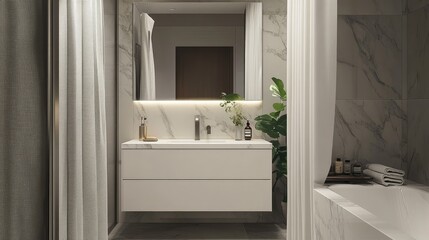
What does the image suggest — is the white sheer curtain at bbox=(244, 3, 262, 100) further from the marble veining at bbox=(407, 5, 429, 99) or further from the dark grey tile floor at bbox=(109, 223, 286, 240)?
the marble veining at bbox=(407, 5, 429, 99)

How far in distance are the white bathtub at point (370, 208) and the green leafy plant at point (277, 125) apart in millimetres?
1095

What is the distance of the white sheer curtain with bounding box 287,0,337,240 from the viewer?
2588 mm

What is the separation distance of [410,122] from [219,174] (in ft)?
4.80

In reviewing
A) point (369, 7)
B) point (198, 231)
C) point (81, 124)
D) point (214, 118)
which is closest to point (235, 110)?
point (214, 118)

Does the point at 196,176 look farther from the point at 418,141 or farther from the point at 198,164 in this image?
the point at 418,141

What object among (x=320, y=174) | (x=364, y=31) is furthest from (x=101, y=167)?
(x=364, y=31)

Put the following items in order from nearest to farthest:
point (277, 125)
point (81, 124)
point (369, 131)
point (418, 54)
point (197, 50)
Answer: point (81, 124) → point (418, 54) → point (369, 131) → point (277, 125) → point (197, 50)

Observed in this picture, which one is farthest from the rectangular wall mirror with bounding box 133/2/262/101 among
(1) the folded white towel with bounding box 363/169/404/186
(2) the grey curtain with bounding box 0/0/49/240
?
(2) the grey curtain with bounding box 0/0/49/240

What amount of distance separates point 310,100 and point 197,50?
5.93 feet

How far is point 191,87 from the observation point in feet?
13.9

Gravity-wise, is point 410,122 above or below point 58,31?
below

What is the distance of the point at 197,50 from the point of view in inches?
166

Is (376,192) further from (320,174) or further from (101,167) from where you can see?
(101,167)

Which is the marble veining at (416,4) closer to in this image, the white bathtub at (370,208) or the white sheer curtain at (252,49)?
the white bathtub at (370,208)
